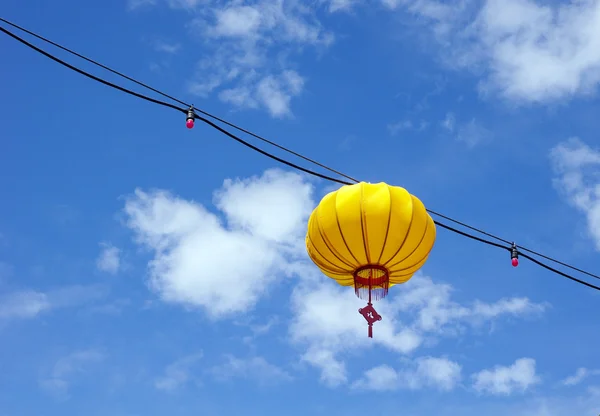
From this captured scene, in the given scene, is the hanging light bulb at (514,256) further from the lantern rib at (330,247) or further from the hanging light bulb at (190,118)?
the hanging light bulb at (190,118)

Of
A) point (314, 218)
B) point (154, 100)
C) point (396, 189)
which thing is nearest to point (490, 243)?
point (396, 189)

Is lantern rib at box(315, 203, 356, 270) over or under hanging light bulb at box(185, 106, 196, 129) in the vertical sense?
under

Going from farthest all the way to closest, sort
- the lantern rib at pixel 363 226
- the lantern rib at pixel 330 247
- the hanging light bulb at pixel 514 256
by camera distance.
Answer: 1. the hanging light bulb at pixel 514 256
2. the lantern rib at pixel 330 247
3. the lantern rib at pixel 363 226

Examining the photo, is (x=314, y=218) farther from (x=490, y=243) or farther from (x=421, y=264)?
(x=490, y=243)

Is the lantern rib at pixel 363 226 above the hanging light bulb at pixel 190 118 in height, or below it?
below

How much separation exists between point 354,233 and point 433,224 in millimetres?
826

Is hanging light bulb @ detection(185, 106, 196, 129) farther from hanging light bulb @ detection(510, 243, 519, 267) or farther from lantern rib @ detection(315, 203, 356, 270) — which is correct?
hanging light bulb @ detection(510, 243, 519, 267)

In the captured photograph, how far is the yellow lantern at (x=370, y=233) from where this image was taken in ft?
21.3

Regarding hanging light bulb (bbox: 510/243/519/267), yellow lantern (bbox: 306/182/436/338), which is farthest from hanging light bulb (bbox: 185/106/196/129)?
hanging light bulb (bbox: 510/243/519/267)

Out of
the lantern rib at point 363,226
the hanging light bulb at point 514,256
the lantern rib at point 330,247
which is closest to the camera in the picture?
the lantern rib at point 363,226

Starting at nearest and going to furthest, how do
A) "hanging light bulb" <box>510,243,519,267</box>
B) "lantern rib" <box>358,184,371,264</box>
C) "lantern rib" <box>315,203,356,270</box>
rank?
"lantern rib" <box>358,184,371,264</box> → "lantern rib" <box>315,203,356,270</box> → "hanging light bulb" <box>510,243,519,267</box>

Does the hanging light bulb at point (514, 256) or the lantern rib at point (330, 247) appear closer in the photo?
the lantern rib at point (330, 247)

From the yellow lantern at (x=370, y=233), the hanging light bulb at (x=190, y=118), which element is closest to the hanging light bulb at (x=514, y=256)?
the yellow lantern at (x=370, y=233)

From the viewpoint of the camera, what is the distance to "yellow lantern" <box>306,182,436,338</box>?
648cm
